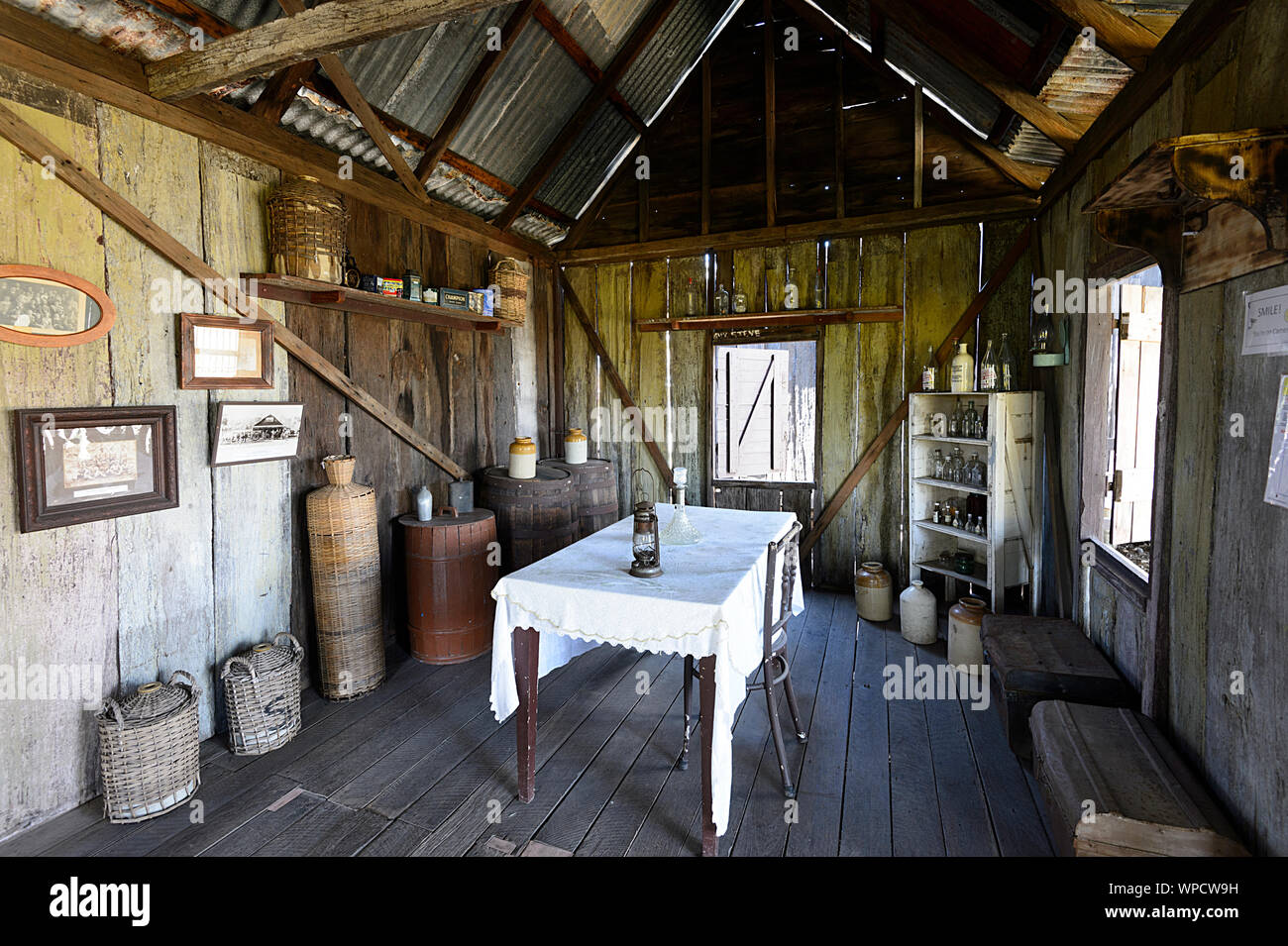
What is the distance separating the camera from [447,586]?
3.81 metres

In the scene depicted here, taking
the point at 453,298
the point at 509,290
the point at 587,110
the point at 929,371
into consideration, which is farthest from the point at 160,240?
the point at 929,371

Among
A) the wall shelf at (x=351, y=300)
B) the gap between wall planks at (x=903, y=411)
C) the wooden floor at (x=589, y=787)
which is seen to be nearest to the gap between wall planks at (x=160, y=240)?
the wall shelf at (x=351, y=300)

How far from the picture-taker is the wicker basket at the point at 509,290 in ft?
15.6

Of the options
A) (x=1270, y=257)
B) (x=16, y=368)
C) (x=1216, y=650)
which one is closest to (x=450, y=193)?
(x=16, y=368)

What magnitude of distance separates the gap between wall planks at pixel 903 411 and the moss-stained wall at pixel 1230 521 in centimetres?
208

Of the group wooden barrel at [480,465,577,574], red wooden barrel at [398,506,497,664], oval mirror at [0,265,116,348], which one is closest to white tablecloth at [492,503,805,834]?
red wooden barrel at [398,506,497,664]

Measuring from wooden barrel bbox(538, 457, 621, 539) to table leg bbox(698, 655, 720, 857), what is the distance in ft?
8.45

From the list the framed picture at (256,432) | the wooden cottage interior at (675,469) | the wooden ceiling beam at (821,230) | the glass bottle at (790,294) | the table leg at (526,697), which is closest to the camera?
the wooden cottage interior at (675,469)

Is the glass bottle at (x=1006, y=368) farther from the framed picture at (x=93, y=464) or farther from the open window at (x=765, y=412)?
the framed picture at (x=93, y=464)

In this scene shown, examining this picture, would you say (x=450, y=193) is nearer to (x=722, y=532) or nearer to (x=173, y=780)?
(x=722, y=532)

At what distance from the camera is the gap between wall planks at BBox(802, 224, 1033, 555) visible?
14.6 ft

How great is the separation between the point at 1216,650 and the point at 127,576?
3997mm

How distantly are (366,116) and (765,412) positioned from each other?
3505mm

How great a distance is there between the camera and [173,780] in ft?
8.23
